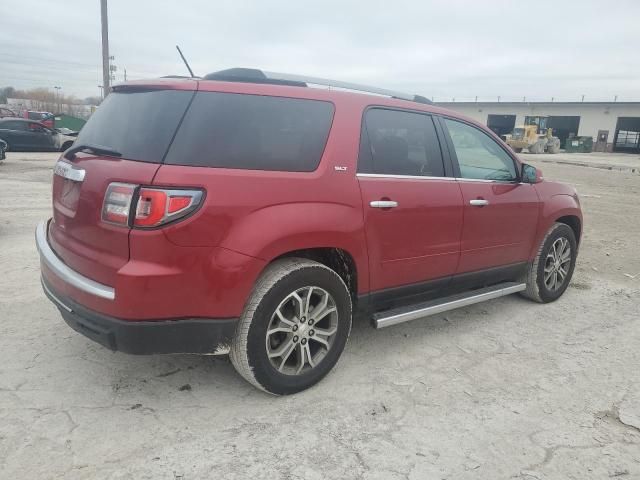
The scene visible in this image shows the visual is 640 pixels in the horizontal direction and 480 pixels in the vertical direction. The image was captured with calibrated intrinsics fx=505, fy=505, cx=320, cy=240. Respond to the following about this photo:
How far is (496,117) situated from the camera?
61125mm

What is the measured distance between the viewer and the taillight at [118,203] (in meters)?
2.52

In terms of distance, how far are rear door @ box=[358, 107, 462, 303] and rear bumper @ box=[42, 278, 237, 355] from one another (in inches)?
43.9

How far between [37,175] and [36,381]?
11.9 m

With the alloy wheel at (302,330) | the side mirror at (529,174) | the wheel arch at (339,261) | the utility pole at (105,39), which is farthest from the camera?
the utility pole at (105,39)

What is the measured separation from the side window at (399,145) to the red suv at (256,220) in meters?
0.01

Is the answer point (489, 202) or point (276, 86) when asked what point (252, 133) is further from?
point (489, 202)

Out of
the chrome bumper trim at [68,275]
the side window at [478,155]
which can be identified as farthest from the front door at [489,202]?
the chrome bumper trim at [68,275]

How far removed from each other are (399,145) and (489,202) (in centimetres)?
102

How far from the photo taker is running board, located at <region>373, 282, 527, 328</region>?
11.3 feet

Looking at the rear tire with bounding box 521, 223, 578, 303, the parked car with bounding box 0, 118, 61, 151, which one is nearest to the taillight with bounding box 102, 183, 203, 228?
the rear tire with bounding box 521, 223, 578, 303

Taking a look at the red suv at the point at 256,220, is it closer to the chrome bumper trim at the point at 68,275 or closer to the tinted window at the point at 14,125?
the chrome bumper trim at the point at 68,275

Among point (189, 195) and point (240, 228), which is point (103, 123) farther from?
point (240, 228)

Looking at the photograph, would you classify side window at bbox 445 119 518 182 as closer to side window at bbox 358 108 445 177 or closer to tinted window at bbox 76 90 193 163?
side window at bbox 358 108 445 177

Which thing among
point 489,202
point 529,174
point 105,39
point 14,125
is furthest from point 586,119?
point 489,202
